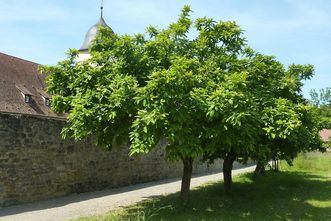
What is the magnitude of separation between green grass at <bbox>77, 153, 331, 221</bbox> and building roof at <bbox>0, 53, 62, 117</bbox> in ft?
33.4

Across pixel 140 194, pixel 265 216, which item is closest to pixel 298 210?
pixel 265 216

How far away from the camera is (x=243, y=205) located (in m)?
12.0

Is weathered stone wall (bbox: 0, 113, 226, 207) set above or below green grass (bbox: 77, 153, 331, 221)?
above

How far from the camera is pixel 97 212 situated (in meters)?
10.5

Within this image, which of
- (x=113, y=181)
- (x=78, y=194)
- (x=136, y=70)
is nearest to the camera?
(x=136, y=70)

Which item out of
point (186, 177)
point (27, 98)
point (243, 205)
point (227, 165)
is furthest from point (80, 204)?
point (27, 98)

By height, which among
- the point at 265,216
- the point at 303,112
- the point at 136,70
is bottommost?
the point at 265,216

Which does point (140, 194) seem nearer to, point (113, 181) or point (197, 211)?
point (113, 181)

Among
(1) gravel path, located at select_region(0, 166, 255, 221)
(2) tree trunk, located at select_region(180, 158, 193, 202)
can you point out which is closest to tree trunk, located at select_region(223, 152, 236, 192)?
(1) gravel path, located at select_region(0, 166, 255, 221)

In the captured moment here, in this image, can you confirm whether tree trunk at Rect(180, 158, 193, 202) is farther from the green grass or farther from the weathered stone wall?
the weathered stone wall

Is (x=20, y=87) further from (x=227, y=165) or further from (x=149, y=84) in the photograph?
(x=149, y=84)

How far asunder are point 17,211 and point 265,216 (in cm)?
611

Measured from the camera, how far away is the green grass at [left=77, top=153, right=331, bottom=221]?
10.0m

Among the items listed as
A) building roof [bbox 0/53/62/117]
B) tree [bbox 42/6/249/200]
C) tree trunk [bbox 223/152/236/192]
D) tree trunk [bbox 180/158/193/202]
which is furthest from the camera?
building roof [bbox 0/53/62/117]
